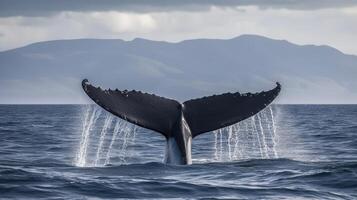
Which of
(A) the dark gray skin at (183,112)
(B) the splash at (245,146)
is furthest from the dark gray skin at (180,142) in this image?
(B) the splash at (245,146)

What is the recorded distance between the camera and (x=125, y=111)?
1152 cm

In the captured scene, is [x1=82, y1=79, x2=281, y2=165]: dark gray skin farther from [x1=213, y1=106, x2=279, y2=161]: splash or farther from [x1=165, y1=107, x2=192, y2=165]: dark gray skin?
[x1=213, y1=106, x2=279, y2=161]: splash

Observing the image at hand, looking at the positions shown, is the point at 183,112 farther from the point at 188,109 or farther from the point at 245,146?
the point at 245,146

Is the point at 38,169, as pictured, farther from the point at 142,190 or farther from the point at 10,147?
the point at 10,147

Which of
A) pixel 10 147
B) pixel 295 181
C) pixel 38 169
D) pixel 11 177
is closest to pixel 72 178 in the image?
pixel 11 177

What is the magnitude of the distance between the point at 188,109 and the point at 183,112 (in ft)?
0.34

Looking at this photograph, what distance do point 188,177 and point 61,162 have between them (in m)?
4.56

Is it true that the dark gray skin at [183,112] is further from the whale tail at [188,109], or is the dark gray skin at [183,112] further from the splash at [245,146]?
the splash at [245,146]

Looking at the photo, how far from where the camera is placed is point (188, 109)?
12.4m

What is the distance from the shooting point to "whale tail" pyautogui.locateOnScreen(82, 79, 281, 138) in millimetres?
11625

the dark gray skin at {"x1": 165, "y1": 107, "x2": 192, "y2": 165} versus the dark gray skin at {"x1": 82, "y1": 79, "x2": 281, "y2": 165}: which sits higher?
the dark gray skin at {"x1": 82, "y1": 79, "x2": 281, "y2": 165}

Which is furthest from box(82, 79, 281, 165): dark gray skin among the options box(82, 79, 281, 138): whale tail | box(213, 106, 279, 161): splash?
box(213, 106, 279, 161): splash

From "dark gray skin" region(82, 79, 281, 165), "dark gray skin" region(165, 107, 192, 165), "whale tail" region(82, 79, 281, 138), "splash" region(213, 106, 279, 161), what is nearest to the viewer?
"whale tail" region(82, 79, 281, 138)

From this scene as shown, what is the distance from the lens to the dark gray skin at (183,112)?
38.5 ft
